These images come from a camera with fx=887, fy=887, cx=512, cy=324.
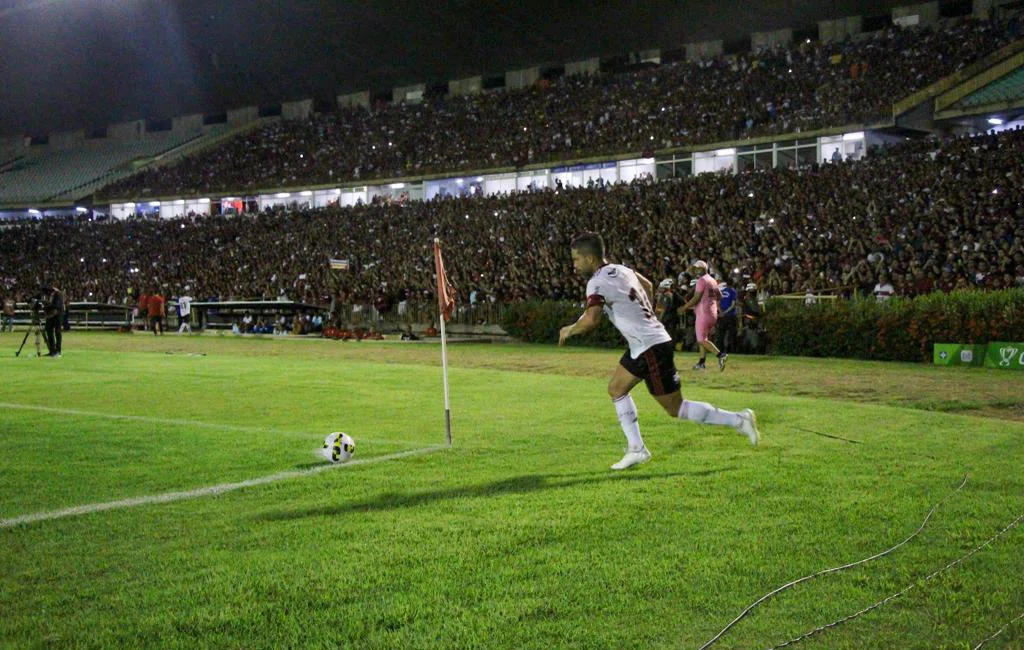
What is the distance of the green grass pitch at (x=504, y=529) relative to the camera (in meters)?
3.98

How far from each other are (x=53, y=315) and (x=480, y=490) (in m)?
20.7

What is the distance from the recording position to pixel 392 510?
6.18 metres

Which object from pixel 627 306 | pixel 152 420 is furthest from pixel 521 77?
pixel 627 306

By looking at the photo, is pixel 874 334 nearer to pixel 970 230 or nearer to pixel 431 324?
pixel 970 230

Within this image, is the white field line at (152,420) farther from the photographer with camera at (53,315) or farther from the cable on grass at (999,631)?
the photographer with camera at (53,315)

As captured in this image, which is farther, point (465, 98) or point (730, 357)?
point (465, 98)

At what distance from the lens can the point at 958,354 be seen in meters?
19.1

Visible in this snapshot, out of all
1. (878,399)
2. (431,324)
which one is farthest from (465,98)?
(878,399)

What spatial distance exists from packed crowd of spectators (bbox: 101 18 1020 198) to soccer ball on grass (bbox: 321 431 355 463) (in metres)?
34.7

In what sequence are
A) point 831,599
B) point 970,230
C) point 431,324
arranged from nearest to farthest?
point 831,599
point 970,230
point 431,324

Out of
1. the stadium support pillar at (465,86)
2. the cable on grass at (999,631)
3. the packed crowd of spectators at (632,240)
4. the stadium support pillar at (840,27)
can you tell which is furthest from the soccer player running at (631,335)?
the stadium support pillar at (465,86)

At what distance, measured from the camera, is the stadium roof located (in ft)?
156

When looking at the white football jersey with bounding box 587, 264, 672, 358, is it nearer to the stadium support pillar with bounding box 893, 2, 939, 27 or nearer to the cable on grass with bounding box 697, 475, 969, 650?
the cable on grass with bounding box 697, 475, 969, 650

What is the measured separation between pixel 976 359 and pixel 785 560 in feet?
53.4
